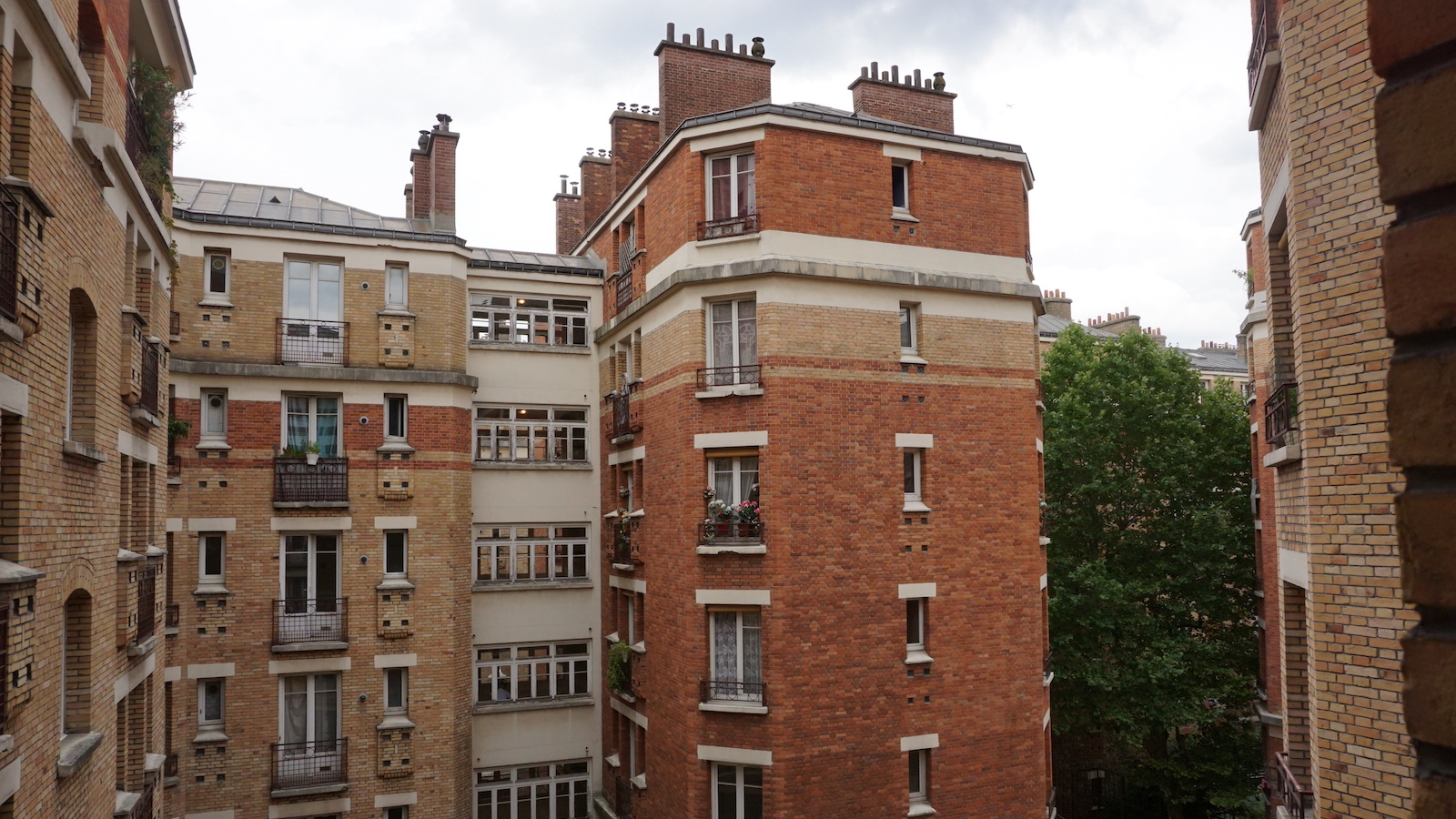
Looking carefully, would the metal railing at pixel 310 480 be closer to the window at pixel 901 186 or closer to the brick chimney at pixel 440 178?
the brick chimney at pixel 440 178

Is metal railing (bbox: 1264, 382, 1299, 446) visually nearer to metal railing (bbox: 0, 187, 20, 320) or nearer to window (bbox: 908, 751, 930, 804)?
window (bbox: 908, 751, 930, 804)

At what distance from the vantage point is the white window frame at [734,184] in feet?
61.8

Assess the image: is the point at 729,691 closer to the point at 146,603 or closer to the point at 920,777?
the point at 920,777

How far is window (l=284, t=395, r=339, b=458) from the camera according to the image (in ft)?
71.4

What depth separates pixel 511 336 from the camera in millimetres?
24703

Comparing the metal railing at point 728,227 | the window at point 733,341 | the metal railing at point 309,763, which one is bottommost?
the metal railing at point 309,763

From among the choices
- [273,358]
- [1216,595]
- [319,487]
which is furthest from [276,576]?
[1216,595]

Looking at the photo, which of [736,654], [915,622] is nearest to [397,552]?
[736,654]

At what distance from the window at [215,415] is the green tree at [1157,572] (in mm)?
21695

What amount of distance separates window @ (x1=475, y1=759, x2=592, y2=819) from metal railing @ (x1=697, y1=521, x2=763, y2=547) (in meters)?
8.77

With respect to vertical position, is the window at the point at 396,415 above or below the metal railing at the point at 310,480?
above

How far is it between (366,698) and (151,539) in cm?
734

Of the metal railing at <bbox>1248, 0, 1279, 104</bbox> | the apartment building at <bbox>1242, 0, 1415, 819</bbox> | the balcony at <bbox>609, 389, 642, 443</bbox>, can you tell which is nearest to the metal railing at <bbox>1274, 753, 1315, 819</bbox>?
the apartment building at <bbox>1242, 0, 1415, 819</bbox>

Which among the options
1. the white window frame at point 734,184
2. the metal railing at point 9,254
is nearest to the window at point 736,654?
the white window frame at point 734,184
